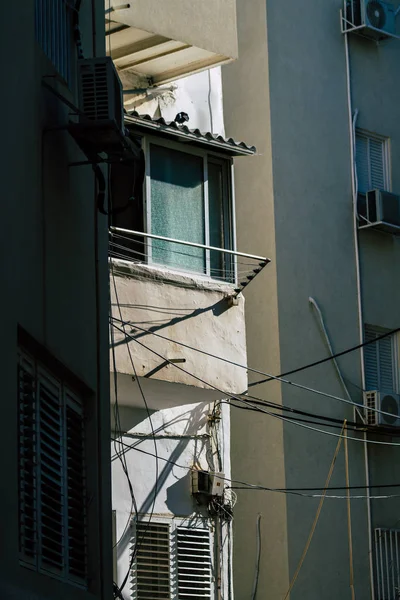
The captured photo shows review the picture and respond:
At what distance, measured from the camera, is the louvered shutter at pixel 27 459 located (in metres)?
7.73

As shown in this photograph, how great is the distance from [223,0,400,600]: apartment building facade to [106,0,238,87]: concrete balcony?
4150mm

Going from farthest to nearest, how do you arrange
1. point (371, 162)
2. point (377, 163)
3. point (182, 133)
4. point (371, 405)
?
1. point (377, 163)
2. point (371, 162)
3. point (371, 405)
4. point (182, 133)

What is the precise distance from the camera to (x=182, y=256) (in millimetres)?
14250

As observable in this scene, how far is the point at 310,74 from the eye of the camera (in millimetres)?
20594

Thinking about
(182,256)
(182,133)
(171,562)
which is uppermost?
(182,133)

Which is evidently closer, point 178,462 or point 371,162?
point 178,462

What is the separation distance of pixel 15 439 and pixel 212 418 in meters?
9.13

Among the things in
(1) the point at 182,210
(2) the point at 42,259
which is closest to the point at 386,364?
(1) the point at 182,210

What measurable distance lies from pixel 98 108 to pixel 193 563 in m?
7.73

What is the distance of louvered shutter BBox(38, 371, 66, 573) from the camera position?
8273mm

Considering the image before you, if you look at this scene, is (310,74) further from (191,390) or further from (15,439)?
(15,439)

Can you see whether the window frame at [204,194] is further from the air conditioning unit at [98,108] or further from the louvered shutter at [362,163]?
the louvered shutter at [362,163]

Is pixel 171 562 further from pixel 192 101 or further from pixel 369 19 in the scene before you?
pixel 369 19

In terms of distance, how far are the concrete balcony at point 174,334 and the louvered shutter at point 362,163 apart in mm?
7413
